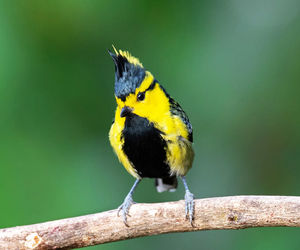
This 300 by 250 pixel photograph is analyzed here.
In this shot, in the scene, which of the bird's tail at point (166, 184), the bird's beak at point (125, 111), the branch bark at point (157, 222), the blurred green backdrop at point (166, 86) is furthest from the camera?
the bird's tail at point (166, 184)

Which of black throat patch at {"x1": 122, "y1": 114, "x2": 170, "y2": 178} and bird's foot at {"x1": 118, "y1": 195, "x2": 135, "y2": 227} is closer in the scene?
bird's foot at {"x1": 118, "y1": 195, "x2": 135, "y2": 227}

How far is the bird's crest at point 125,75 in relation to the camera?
2.95 meters

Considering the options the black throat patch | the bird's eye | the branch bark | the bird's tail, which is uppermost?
the bird's eye

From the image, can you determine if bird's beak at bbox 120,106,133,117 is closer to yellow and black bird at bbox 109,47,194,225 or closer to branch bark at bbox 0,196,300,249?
yellow and black bird at bbox 109,47,194,225

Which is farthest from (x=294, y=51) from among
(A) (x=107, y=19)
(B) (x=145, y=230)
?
(B) (x=145, y=230)

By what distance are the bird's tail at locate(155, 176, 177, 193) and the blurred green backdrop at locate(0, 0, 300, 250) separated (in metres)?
0.14

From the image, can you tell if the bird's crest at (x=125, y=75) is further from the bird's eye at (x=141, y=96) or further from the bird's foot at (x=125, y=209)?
the bird's foot at (x=125, y=209)

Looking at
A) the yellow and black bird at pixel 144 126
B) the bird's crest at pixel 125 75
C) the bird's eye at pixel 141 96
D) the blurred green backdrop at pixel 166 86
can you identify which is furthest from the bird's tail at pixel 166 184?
the bird's crest at pixel 125 75

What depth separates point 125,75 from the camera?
9.77 feet

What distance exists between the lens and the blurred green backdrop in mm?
3574

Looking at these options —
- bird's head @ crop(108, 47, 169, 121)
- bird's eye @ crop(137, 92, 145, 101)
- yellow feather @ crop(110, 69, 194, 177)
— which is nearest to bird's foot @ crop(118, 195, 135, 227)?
yellow feather @ crop(110, 69, 194, 177)

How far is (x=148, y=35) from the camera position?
3912 millimetres

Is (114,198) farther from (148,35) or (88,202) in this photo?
(148,35)

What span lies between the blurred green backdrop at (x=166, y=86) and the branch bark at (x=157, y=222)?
2.76ft
